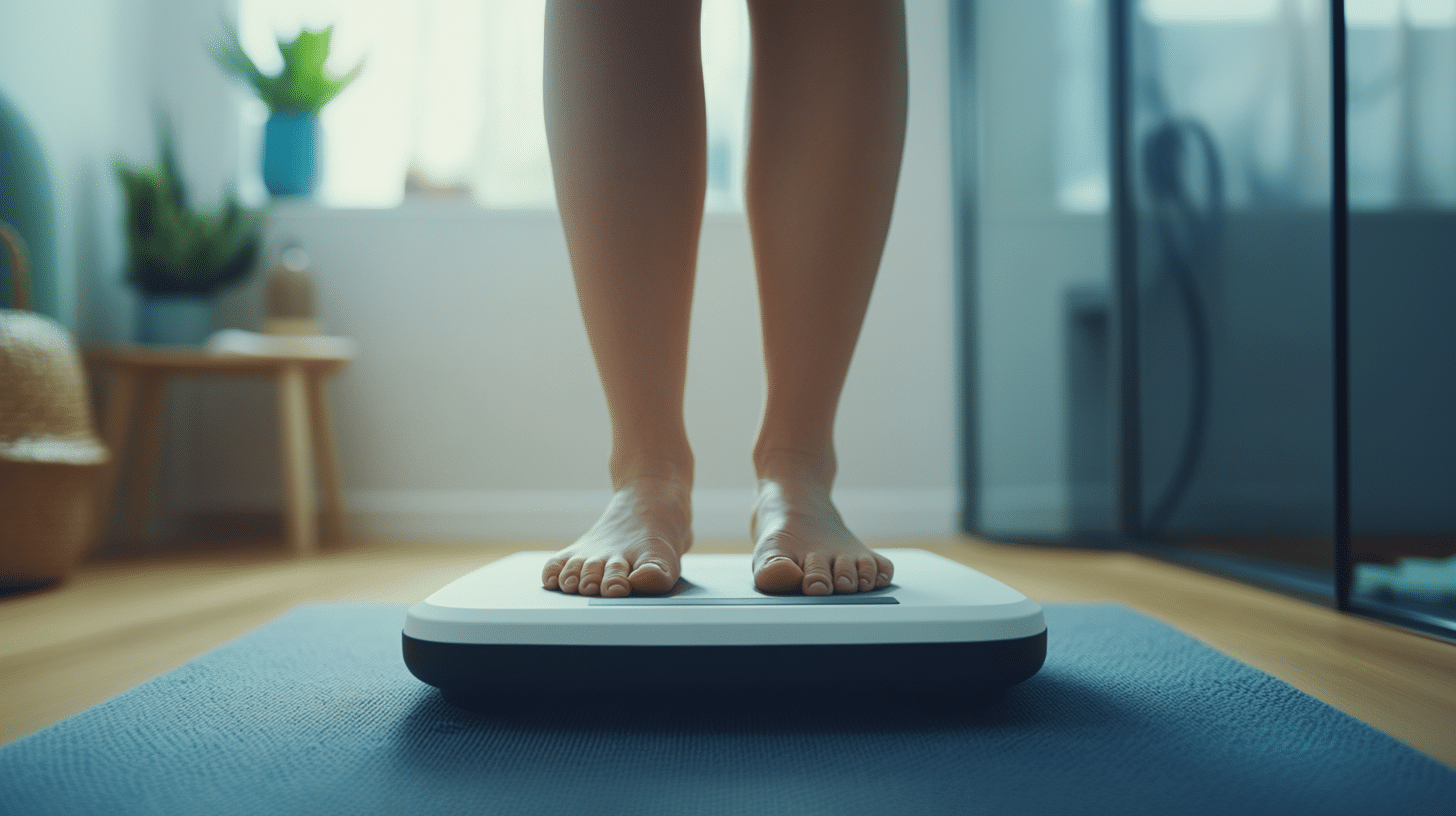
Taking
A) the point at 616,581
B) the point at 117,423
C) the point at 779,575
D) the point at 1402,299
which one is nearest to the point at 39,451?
the point at 117,423

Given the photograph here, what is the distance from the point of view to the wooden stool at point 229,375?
185cm

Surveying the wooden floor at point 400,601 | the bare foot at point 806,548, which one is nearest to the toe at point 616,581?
the bare foot at point 806,548

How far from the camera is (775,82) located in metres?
1.01

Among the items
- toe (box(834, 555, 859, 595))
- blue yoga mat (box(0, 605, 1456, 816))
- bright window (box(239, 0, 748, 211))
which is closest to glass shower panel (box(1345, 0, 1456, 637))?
blue yoga mat (box(0, 605, 1456, 816))

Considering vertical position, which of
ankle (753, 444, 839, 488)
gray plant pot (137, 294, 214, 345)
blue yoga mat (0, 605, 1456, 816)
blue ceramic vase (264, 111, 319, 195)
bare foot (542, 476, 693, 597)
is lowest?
blue yoga mat (0, 605, 1456, 816)

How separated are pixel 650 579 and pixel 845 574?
0.17 m

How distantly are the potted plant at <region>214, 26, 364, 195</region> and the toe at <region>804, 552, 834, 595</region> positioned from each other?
1.81 meters

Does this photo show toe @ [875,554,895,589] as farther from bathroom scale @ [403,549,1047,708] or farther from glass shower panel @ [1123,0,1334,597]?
glass shower panel @ [1123,0,1334,597]

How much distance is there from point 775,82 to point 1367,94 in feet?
2.85

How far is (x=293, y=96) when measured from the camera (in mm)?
2129

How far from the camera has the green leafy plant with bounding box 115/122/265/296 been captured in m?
1.89

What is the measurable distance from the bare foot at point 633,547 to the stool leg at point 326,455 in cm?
136

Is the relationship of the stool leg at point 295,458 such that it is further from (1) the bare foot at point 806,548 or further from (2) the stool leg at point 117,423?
(1) the bare foot at point 806,548

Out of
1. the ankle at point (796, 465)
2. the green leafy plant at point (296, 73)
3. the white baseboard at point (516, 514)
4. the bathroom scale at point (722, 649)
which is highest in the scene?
the green leafy plant at point (296, 73)
